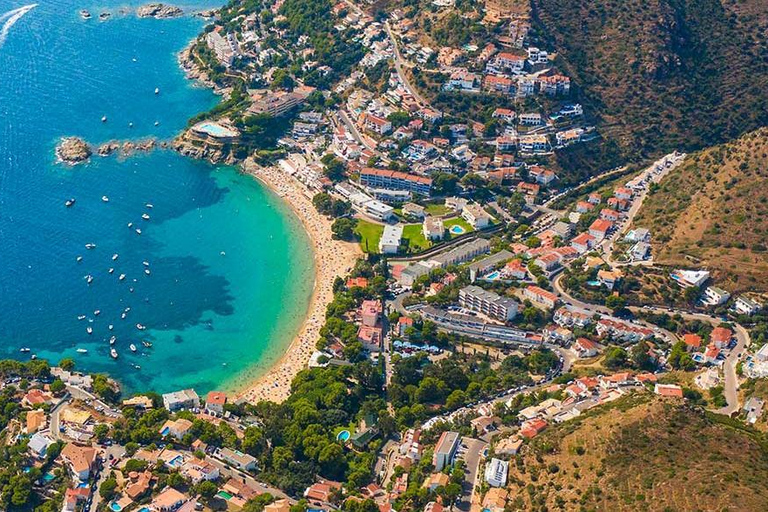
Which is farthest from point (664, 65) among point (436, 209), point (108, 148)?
point (108, 148)

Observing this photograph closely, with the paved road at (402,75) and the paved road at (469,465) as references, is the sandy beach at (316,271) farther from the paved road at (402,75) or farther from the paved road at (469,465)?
the paved road at (402,75)

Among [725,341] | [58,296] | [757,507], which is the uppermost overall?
[757,507]

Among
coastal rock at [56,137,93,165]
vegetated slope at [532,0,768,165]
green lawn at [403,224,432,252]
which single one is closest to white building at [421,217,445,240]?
green lawn at [403,224,432,252]

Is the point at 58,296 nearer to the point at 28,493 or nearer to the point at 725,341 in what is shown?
the point at 28,493

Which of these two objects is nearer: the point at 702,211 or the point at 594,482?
the point at 594,482

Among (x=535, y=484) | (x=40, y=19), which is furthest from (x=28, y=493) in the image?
(x=40, y=19)

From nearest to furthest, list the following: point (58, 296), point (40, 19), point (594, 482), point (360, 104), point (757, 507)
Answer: point (757, 507)
point (594, 482)
point (58, 296)
point (360, 104)
point (40, 19)

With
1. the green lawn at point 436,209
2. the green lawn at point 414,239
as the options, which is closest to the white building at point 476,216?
the green lawn at point 436,209
